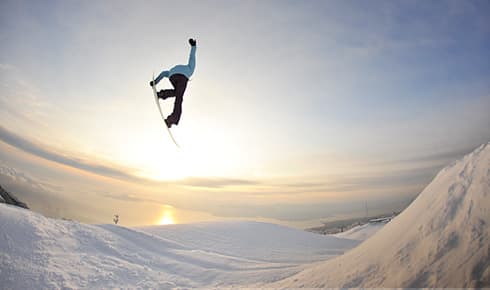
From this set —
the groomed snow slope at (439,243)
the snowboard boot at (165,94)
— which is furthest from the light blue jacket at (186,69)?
the groomed snow slope at (439,243)

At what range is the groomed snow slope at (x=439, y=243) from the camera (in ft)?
11.3

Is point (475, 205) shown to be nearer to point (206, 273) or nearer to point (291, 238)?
point (206, 273)

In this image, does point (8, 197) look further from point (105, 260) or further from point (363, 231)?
point (363, 231)

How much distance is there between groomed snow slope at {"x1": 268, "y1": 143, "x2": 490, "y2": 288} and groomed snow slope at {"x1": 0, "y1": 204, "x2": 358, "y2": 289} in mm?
3622

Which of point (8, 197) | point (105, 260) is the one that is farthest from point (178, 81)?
point (8, 197)

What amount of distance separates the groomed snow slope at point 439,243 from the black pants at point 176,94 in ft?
20.9

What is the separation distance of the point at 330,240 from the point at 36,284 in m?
18.1

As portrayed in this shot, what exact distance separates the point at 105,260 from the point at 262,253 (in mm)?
7864

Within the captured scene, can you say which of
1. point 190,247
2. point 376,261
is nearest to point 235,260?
point 190,247

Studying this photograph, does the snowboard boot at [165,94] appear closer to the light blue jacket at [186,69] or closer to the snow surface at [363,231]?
the light blue jacket at [186,69]

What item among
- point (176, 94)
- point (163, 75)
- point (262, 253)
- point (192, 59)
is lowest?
point (262, 253)

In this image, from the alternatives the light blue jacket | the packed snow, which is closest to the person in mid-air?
the light blue jacket

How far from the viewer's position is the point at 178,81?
27.6 ft

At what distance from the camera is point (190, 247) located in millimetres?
13148
